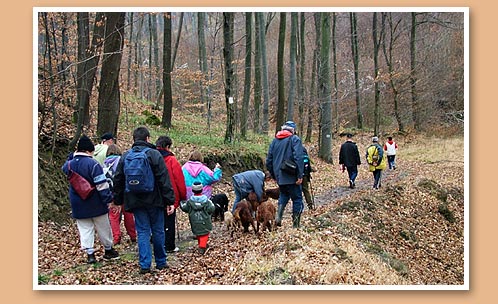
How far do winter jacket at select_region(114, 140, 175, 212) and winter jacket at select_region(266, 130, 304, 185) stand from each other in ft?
8.44

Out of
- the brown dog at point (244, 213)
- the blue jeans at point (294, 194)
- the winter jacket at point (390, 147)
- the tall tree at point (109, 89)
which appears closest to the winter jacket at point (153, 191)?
the brown dog at point (244, 213)

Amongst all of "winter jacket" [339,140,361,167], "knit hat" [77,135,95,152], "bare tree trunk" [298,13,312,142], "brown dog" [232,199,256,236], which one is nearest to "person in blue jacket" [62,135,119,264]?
"knit hat" [77,135,95,152]

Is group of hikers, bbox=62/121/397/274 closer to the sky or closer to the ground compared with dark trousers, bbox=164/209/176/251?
closer to the sky

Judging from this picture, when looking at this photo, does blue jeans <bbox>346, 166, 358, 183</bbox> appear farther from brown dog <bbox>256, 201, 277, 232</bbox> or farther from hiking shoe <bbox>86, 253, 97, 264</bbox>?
hiking shoe <bbox>86, 253, 97, 264</bbox>

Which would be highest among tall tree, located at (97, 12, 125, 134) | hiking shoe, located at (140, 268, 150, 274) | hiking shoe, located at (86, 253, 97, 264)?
tall tree, located at (97, 12, 125, 134)

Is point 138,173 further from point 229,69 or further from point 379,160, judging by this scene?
point 229,69

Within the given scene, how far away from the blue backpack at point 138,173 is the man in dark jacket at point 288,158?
289cm

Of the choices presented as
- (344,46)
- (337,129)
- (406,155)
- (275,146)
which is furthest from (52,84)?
(344,46)

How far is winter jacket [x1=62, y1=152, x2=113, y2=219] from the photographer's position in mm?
7074

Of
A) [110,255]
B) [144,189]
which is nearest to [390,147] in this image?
[110,255]

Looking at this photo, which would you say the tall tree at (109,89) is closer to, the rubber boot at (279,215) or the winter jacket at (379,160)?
the rubber boot at (279,215)

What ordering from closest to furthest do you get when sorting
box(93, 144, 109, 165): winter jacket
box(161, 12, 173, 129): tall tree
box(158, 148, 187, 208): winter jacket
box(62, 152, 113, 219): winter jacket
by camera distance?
box(62, 152, 113, 219): winter jacket → box(158, 148, 187, 208): winter jacket → box(93, 144, 109, 165): winter jacket → box(161, 12, 173, 129): tall tree

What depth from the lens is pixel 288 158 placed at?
8.70 m

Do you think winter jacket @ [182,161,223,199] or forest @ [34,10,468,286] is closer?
forest @ [34,10,468,286]
